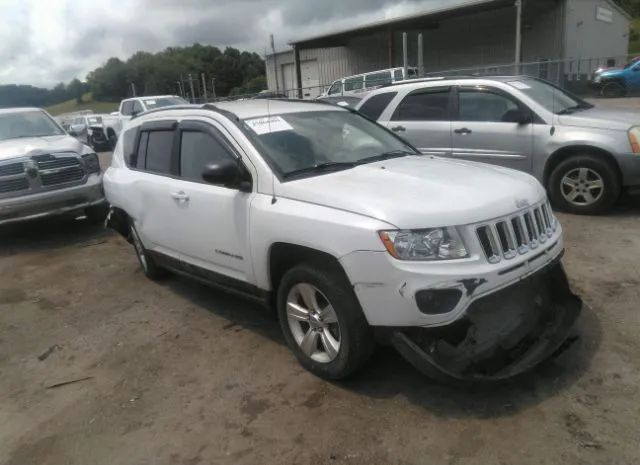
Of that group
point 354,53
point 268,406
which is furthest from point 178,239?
point 354,53

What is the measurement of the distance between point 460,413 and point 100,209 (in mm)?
7057

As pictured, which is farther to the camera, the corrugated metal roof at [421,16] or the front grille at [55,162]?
the corrugated metal roof at [421,16]

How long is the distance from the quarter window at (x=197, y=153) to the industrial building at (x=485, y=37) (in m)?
20.3

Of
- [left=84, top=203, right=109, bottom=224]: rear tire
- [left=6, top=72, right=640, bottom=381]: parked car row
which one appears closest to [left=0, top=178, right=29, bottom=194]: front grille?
[left=84, top=203, right=109, bottom=224]: rear tire

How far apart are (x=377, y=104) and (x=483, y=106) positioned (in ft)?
5.35

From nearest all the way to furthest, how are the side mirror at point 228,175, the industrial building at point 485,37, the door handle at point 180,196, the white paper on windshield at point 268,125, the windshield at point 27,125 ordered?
1. the side mirror at point 228,175
2. the white paper on windshield at point 268,125
3. the door handle at point 180,196
4. the windshield at point 27,125
5. the industrial building at point 485,37

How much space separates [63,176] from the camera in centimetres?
762

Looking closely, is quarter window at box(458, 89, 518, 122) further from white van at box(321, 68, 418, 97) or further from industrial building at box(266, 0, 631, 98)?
industrial building at box(266, 0, 631, 98)

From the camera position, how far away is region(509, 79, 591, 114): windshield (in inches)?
271

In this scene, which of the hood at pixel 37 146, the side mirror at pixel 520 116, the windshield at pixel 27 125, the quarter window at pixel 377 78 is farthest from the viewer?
the quarter window at pixel 377 78

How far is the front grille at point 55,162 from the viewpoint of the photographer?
7.43 metres

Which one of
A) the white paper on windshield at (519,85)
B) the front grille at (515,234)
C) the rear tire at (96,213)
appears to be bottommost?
the rear tire at (96,213)

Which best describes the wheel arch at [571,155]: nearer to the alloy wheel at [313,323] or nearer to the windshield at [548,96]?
the windshield at [548,96]

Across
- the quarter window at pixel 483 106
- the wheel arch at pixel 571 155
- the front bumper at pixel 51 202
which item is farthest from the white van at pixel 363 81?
the wheel arch at pixel 571 155
